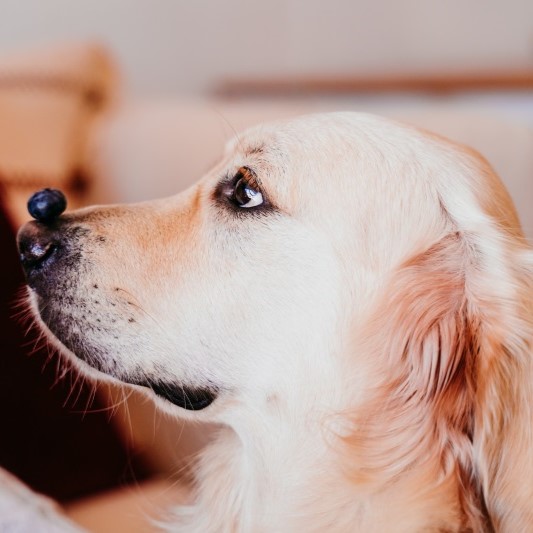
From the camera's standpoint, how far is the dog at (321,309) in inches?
30.7

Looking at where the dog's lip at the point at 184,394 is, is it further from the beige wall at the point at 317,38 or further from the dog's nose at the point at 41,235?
the beige wall at the point at 317,38

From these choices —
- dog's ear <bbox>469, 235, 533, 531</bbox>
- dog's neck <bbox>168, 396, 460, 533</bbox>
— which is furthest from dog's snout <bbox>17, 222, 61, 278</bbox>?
dog's ear <bbox>469, 235, 533, 531</bbox>

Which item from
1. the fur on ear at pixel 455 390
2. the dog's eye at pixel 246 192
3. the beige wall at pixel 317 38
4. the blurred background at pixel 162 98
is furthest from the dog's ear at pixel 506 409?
the beige wall at pixel 317 38

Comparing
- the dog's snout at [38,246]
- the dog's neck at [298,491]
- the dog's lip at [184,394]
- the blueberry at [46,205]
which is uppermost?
the blueberry at [46,205]

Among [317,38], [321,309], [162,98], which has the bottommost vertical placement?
[162,98]

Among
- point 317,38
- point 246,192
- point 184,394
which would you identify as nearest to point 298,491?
point 184,394

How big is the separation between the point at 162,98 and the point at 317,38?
2.98 feet

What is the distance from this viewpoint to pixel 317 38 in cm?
343

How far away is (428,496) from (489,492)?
0.25 feet

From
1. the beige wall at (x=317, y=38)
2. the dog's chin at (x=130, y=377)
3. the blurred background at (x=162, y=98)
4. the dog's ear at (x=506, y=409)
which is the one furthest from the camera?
the beige wall at (x=317, y=38)

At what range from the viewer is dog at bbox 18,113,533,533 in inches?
30.7

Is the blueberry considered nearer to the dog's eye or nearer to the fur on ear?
the dog's eye

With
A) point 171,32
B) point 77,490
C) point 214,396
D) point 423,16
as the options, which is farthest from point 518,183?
point 423,16

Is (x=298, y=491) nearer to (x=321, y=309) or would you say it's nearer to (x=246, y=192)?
(x=321, y=309)
